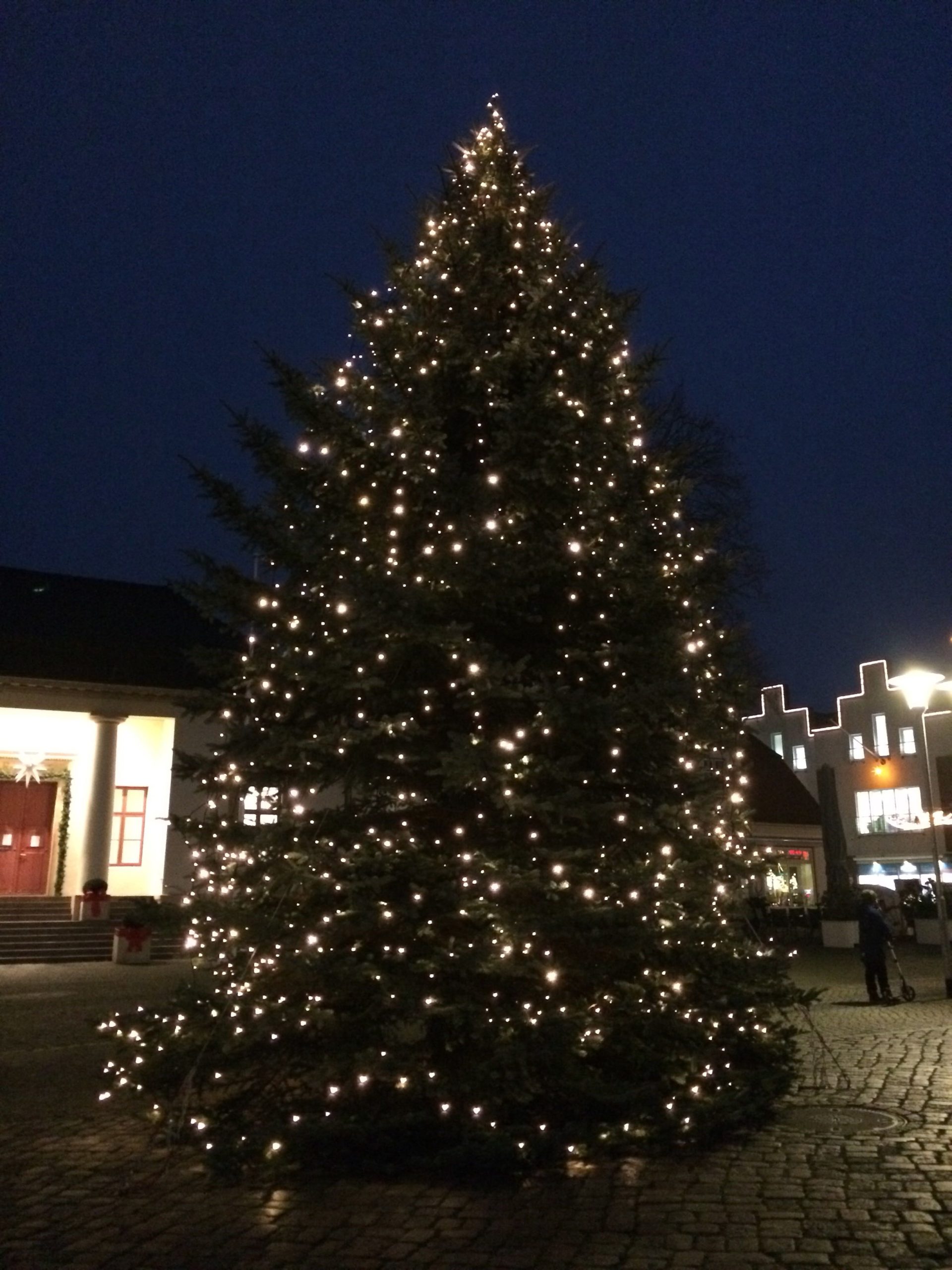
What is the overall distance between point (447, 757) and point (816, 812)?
Result: 3767 centimetres

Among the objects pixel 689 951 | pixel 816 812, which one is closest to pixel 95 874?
pixel 689 951

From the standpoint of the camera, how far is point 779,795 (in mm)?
40969

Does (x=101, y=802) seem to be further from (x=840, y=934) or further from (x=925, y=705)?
(x=925, y=705)

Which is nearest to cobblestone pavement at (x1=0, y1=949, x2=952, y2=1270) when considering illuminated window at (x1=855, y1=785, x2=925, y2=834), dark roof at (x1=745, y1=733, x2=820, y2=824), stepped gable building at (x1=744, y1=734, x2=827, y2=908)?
stepped gable building at (x1=744, y1=734, x2=827, y2=908)

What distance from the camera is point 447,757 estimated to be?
7.31 meters

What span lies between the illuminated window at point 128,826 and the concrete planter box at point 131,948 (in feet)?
17.7

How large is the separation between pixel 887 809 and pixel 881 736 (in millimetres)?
3330

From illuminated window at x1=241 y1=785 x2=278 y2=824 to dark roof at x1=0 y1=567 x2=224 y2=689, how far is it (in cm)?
1598

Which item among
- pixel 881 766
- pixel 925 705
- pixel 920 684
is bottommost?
pixel 925 705

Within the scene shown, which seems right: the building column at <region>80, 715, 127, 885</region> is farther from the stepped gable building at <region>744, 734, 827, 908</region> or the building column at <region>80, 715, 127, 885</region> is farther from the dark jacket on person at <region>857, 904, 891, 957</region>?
the stepped gable building at <region>744, 734, 827, 908</region>

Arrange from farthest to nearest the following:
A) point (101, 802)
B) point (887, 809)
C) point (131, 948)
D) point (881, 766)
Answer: point (887, 809) < point (881, 766) < point (101, 802) < point (131, 948)

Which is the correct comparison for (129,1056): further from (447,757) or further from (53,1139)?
(447,757)

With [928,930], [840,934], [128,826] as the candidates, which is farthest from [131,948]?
[928,930]

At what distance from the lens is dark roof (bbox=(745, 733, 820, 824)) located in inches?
1531
